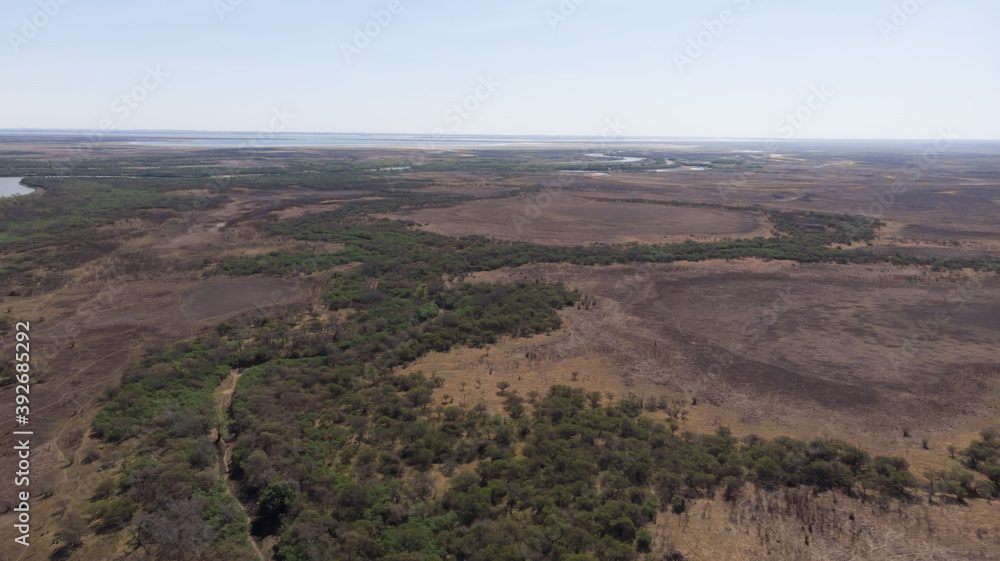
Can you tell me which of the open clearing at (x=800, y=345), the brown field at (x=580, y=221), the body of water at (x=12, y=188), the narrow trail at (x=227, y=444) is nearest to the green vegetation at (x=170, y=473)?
the narrow trail at (x=227, y=444)

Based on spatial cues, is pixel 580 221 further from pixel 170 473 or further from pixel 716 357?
pixel 170 473

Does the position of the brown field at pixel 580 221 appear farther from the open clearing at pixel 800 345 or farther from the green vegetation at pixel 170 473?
the green vegetation at pixel 170 473

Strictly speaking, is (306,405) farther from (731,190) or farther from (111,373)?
(731,190)

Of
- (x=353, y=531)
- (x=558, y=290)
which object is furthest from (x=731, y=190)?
(x=353, y=531)

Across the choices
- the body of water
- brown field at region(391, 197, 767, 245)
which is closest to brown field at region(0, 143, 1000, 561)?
brown field at region(391, 197, 767, 245)

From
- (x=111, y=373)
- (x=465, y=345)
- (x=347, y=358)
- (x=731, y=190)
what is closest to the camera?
(x=111, y=373)

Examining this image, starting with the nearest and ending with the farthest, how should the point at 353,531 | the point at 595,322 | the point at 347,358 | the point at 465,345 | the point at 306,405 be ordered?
the point at 353,531 < the point at 306,405 < the point at 347,358 < the point at 465,345 < the point at 595,322

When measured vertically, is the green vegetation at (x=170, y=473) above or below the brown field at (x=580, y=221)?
below
